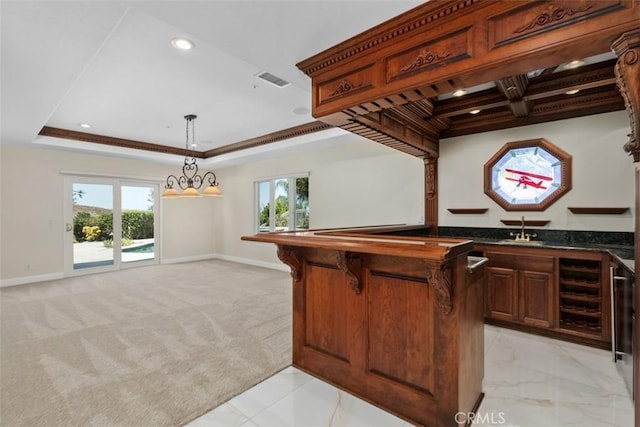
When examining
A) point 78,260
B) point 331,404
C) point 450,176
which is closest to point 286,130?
point 450,176

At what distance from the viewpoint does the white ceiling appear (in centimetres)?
174

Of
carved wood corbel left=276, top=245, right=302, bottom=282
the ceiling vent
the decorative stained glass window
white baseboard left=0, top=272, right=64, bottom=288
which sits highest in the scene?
the ceiling vent

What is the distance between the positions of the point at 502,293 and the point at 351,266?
2195 mm

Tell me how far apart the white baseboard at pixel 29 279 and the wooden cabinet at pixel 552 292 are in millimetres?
7458

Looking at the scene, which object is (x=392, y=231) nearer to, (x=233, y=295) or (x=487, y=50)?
(x=487, y=50)

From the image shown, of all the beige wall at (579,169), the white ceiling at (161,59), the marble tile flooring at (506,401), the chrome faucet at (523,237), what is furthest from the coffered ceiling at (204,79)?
the marble tile flooring at (506,401)

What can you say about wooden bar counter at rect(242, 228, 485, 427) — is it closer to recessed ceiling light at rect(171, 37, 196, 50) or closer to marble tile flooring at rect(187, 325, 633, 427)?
marble tile flooring at rect(187, 325, 633, 427)

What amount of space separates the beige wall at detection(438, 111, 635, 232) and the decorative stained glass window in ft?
0.22

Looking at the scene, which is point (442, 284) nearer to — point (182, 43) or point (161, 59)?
point (182, 43)

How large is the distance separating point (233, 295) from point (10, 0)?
3.83 metres

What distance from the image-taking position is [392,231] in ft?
11.0

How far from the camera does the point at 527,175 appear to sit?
3.54 m

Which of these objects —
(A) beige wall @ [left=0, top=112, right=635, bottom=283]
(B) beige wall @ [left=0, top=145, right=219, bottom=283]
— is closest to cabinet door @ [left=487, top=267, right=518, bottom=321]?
(A) beige wall @ [left=0, top=112, right=635, bottom=283]

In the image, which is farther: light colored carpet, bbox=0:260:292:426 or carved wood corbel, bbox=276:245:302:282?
carved wood corbel, bbox=276:245:302:282
